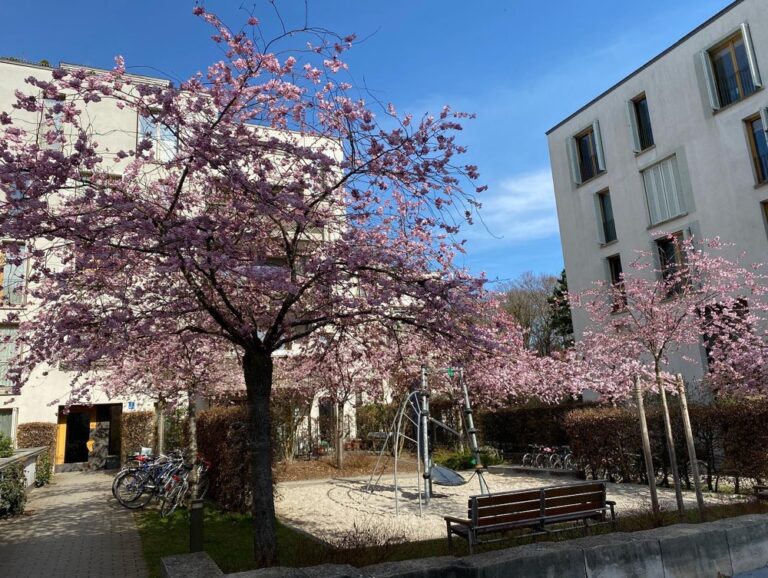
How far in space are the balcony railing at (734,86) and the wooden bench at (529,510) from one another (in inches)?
625

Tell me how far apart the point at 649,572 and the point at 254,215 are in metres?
4.64

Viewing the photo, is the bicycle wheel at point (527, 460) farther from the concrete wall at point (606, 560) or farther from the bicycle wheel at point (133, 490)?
the concrete wall at point (606, 560)

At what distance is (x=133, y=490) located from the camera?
1091 centimetres

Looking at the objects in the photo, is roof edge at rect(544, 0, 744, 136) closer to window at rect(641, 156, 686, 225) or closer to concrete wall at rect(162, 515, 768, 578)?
window at rect(641, 156, 686, 225)

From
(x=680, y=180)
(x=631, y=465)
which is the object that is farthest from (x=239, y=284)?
(x=680, y=180)

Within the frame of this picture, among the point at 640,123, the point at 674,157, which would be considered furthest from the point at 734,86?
the point at 640,123

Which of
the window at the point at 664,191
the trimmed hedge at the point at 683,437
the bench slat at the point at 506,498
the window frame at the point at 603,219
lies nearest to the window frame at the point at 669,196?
the window at the point at 664,191

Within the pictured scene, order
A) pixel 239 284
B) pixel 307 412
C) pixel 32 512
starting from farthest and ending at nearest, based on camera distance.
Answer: pixel 307 412
pixel 32 512
pixel 239 284

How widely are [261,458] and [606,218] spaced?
20.9m

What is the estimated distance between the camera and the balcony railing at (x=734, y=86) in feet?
58.0

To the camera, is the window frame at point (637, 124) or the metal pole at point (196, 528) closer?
the metal pole at point (196, 528)

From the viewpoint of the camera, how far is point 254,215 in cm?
558

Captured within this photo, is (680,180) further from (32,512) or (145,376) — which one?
(32,512)

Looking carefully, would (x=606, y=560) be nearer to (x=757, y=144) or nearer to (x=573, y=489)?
(x=573, y=489)
